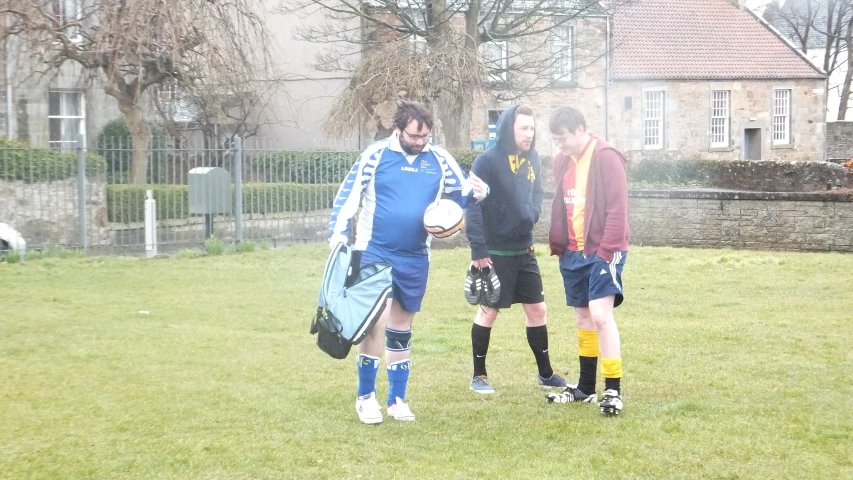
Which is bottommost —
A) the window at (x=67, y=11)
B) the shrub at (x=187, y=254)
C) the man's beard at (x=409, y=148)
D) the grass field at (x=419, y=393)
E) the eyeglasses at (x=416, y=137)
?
the grass field at (x=419, y=393)

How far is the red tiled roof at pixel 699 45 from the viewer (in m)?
41.1

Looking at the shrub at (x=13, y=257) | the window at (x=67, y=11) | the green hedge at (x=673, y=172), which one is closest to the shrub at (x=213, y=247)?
the shrub at (x=13, y=257)

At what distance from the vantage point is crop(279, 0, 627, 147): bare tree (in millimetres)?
24844

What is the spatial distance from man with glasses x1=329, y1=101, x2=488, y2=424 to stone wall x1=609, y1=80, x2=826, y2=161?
34.1 metres

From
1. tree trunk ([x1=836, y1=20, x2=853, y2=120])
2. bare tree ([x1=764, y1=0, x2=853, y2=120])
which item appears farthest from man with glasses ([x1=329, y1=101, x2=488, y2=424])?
tree trunk ([x1=836, y1=20, x2=853, y2=120])

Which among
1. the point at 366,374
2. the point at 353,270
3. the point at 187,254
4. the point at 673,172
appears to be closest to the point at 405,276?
the point at 353,270

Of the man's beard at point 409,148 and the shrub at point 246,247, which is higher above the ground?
the man's beard at point 409,148

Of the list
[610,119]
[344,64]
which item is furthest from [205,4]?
[610,119]

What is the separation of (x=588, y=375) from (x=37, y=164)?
11484mm

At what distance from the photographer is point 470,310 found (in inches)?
440

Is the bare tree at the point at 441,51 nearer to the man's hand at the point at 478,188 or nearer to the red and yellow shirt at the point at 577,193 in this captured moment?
the red and yellow shirt at the point at 577,193

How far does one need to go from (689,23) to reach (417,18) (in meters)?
19.2

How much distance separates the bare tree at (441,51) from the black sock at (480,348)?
1768cm

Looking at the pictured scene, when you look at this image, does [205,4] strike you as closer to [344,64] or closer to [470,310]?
[344,64]
